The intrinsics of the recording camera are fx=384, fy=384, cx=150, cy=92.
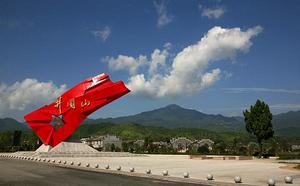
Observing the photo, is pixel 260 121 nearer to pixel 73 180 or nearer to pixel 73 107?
pixel 73 107

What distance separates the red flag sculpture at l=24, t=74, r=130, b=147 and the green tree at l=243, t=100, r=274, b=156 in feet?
35.5

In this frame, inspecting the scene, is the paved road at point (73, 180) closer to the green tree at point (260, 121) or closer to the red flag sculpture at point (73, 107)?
the red flag sculpture at point (73, 107)

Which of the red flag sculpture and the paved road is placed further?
the red flag sculpture

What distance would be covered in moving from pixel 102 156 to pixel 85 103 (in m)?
4.90

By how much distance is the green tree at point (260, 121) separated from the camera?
1270 inches

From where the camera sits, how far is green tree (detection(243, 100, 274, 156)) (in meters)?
32.2

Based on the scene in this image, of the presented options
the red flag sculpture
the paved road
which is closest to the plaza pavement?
the paved road

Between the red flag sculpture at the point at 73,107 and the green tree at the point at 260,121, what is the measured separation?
35.5ft

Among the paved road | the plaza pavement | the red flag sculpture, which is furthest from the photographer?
the red flag sculpture

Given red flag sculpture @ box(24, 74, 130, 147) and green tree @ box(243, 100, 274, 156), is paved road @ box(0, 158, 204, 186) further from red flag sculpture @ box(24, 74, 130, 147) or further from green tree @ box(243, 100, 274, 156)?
green tree @ box(243, 100, 274, 156)

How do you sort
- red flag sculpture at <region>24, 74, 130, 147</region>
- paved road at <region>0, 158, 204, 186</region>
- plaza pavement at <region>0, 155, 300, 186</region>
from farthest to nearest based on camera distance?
red flag sculpture at <region>24, 74, 130, 147</region>, plaza pavement at <region>0, 155, 300, 186</region>, paved road at <region>0, 158, 204, 186</region>

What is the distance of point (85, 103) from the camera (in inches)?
1246

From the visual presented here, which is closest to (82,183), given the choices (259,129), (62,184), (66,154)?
(62,184)

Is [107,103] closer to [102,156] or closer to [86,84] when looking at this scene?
[86,84]
